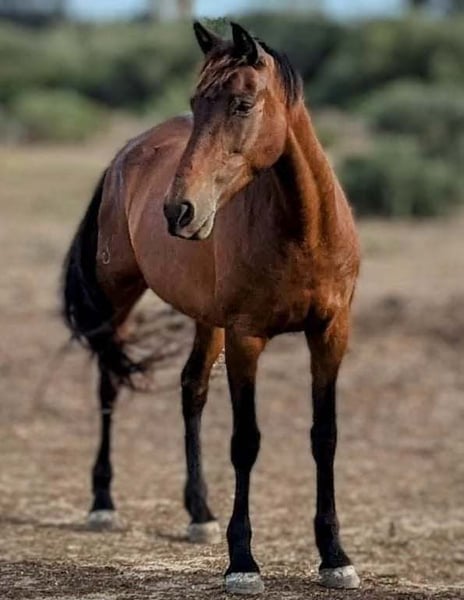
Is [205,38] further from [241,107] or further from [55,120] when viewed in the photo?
[55,120]

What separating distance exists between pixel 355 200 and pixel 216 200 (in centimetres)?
1663

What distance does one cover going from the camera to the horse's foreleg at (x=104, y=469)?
23.8 ft

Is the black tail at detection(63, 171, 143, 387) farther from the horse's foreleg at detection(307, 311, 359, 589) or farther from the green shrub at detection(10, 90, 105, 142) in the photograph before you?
the green shrub at detection(10, 90, 105, 142)

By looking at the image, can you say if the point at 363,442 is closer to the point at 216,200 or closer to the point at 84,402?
the point at 84,402

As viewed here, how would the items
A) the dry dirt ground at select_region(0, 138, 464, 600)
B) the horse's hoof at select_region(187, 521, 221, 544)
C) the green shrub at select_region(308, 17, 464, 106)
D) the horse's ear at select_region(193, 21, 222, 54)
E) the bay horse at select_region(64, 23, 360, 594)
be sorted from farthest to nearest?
the green shrub at select_region(308, 17, 464, 106), the horse's hoof at select_region(187, 521, 221, 544), the dry dirt ground at select_region(0, 138, 464, 600), the horse's ear at select_region(193, 21, 222, 54), the bay horse at select_region(64, 23, 360, 594)

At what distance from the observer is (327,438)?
5.39m

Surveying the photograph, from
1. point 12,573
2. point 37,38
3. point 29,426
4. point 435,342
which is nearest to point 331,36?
point 37,38

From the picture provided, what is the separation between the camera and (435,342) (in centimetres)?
1214

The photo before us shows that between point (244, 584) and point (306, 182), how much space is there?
1.42 m

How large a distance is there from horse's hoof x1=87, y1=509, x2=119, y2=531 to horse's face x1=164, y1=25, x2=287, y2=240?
3007 millimetres

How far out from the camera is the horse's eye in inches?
179

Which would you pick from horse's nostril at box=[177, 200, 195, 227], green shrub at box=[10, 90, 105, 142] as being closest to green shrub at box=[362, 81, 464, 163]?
green shrub at box=[10, 90, 105, 142]

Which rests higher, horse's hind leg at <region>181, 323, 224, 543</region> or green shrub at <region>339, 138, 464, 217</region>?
green shrub at <region>339, 138, 464, 217</region>

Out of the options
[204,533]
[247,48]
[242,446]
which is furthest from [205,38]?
[204,533]
